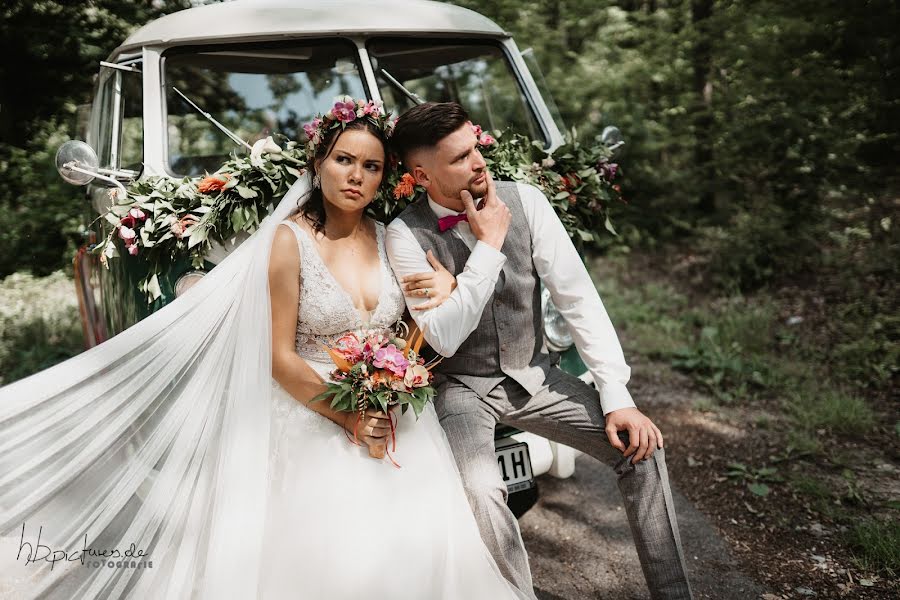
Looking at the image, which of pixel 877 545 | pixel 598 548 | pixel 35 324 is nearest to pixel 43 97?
pixel 35 324

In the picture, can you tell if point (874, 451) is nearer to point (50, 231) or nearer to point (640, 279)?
point (640, 279)

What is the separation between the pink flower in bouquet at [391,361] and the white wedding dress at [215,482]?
0.81ft

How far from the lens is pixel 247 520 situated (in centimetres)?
210

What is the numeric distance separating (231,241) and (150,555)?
1.23m

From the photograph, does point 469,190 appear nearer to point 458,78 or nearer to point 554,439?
point 554,439

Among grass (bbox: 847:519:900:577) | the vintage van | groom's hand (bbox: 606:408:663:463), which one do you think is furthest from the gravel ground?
groom's hand (bbox: 606:408:663:463)

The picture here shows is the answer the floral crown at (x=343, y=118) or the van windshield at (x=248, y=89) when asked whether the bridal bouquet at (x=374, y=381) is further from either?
the van windshield at (x=248, y=89)

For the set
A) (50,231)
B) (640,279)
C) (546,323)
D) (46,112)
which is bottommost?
(640,279)

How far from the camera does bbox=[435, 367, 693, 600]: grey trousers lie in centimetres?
225

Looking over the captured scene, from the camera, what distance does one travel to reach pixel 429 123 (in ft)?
8.43

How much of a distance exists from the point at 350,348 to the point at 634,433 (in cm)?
104

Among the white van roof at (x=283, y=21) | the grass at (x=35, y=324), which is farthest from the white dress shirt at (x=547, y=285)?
the grass at (x=35, y=324)

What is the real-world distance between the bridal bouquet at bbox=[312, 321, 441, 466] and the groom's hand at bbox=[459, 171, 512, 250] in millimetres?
541

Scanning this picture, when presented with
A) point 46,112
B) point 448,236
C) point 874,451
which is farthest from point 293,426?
point 46,112
